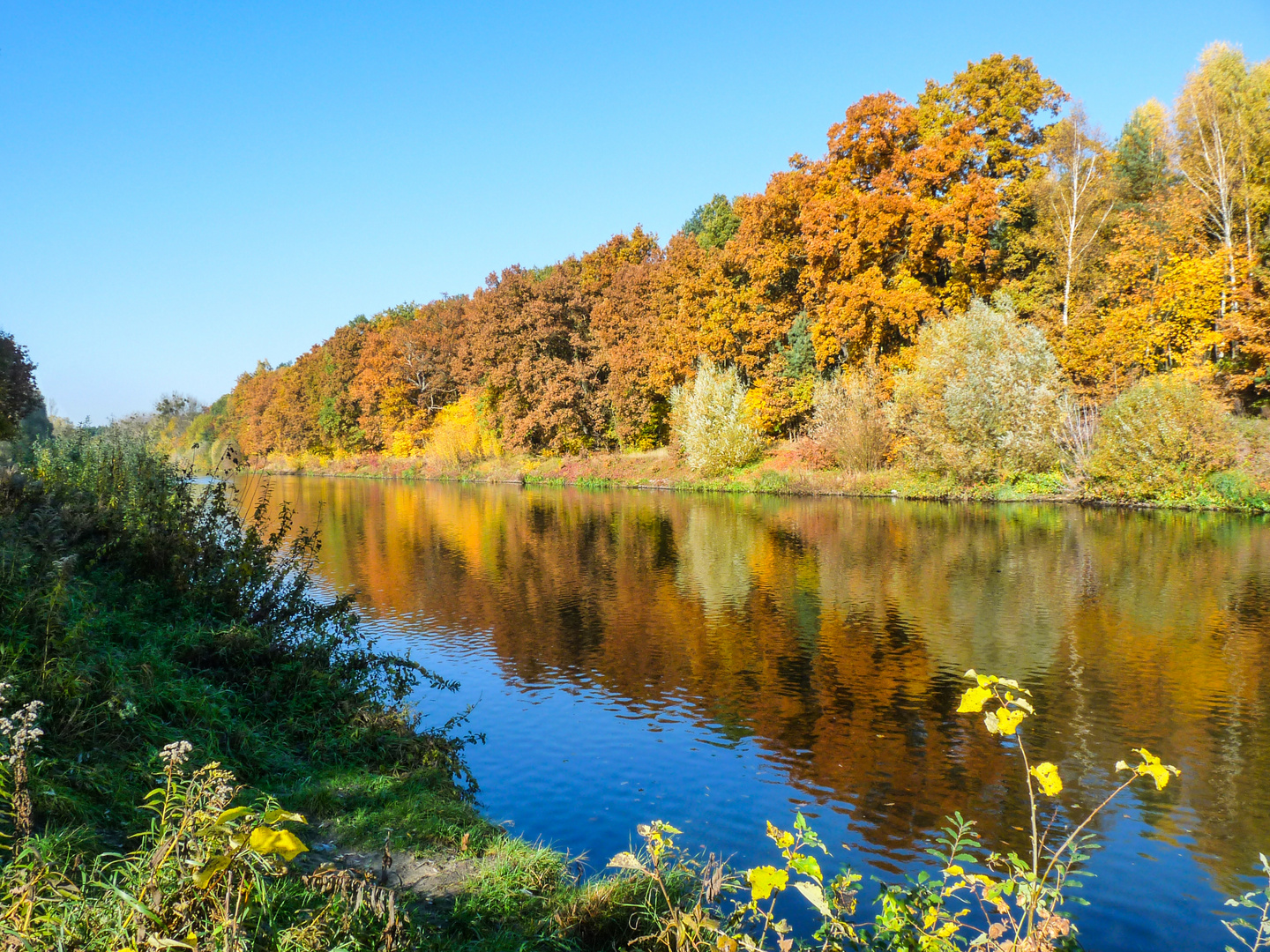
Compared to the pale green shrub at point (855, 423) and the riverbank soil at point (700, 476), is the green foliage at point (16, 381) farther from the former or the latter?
the pale green shrub at point (855, 423)

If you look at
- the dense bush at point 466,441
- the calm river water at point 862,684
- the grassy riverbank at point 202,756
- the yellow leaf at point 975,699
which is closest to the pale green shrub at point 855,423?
the calm river water at point 862,684

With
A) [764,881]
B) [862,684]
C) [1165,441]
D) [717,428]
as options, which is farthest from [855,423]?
[764,881]

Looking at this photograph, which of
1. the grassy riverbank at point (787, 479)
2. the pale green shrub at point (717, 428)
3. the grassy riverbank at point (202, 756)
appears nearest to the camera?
the grassy riverbank at point (202, 756)

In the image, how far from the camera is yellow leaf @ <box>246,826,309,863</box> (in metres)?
1.69

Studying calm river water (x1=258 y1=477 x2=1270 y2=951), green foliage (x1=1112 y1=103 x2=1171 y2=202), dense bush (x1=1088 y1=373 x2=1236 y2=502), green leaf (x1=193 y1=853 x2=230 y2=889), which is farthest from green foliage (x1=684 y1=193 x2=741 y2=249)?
green leaf (x1=193 y1=853 x2=230 y2=889)

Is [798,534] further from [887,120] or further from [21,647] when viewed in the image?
[887,120]

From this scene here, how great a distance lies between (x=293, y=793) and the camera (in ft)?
15.4

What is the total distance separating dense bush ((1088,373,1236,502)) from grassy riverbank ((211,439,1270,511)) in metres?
0.45

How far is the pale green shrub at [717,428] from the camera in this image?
3625 centimetres

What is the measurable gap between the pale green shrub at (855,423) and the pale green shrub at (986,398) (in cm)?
178

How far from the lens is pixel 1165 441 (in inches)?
920

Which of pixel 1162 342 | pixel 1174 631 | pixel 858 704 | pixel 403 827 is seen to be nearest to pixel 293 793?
pixel 403 827

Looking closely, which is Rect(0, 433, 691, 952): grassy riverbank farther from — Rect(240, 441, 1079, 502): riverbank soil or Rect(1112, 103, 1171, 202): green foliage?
Rect(1112, 103, 1171, 202): green foliage

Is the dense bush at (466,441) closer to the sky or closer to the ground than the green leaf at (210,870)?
closer to the sky
